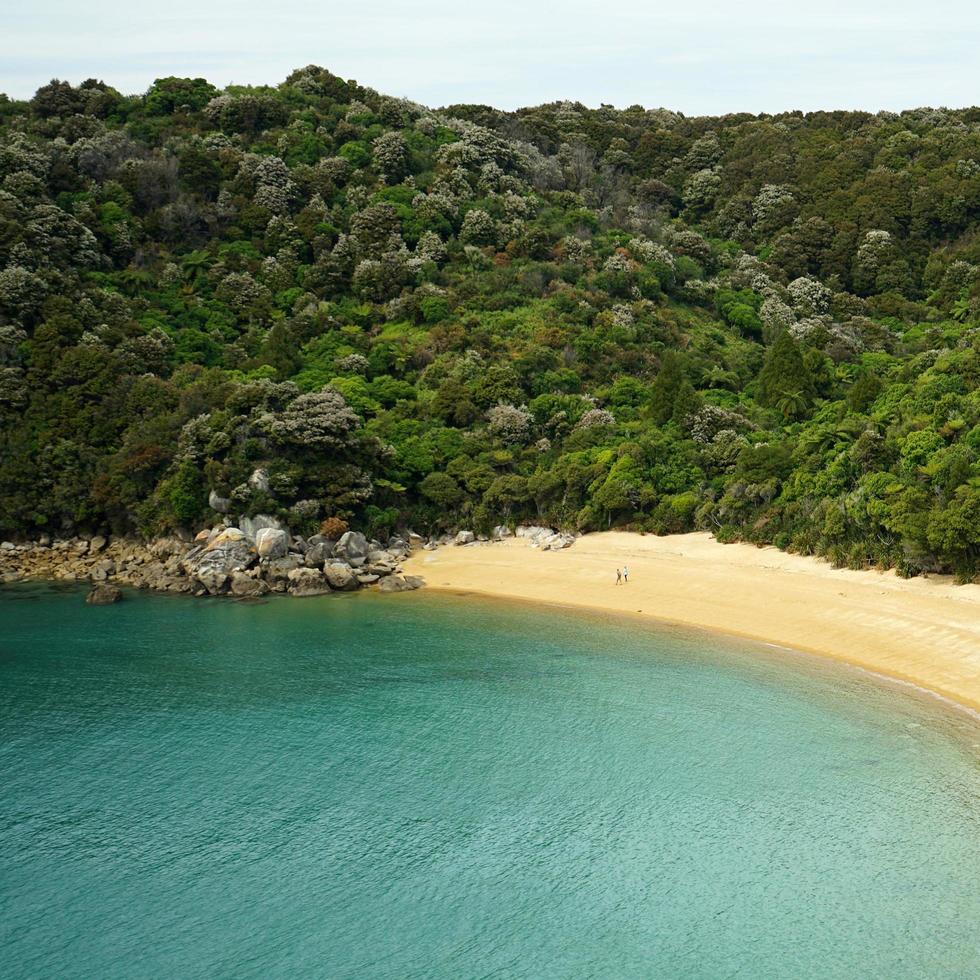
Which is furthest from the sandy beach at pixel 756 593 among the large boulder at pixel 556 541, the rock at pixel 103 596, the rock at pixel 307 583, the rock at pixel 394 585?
the rock at pixel 103 596

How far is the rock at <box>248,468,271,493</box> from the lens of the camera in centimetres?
4347

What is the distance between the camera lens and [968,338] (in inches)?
Answer: 1892

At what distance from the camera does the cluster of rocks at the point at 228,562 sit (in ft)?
133

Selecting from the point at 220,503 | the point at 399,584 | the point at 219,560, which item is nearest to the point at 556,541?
the point at 399,584

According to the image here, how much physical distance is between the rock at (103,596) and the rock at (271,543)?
6.14 m

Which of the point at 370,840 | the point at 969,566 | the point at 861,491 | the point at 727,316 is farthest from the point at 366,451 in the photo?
the point at 727,316

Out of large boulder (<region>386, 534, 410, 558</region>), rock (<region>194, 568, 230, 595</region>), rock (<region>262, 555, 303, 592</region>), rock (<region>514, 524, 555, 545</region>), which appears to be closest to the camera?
rock (<region>194, 568, 230, 595</region>)

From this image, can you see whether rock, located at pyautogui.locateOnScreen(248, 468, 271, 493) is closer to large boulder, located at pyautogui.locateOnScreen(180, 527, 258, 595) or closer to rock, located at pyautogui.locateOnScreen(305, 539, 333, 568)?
large boulder, located at pyautogui.locateOnScreen(180, 527, 258, 595)

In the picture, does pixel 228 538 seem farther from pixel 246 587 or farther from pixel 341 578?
pixel 341 578

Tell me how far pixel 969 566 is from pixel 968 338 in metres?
22.2

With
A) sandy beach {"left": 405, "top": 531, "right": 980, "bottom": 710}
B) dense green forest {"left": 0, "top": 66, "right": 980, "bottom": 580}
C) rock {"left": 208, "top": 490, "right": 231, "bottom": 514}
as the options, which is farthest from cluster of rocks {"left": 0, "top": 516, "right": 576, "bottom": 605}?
sandy beach {"left": 405, "top": 531, "right": 980, "bottom": 710}

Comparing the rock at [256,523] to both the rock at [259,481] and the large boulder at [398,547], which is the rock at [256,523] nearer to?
the rock at [259,481]

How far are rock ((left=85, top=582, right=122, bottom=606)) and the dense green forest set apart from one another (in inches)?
232

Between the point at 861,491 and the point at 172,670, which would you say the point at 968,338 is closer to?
the point at 861,491
